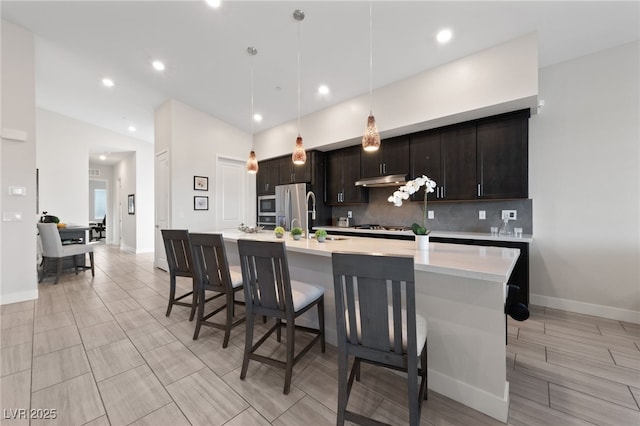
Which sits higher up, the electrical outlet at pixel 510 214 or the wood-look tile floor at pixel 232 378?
the electrical outlet at pixel 510 214

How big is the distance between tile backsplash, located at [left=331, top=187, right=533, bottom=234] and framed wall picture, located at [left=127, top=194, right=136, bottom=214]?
20.9ft

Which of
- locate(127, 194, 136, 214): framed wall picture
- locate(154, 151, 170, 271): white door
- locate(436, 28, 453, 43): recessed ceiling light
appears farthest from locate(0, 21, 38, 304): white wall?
locate(436, 28, 453, 43): recessed ceiling light

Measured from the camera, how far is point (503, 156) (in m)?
3.00

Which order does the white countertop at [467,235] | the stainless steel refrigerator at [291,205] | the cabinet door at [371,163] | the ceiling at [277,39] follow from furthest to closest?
the stainless steel refrigerator at [291,205]
the cabinet door at [371,163]
the white countertop at [467,235]
the ceiling at [277,39]

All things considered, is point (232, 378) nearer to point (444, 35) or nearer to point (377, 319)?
point (377, 319)

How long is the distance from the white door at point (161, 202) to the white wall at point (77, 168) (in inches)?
111

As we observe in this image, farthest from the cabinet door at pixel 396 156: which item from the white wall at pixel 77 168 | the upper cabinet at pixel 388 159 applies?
the white wall at pixel 77 168

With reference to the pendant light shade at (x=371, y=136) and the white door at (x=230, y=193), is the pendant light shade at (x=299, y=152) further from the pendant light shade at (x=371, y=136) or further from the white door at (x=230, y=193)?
the white door at (x=230, y=193)

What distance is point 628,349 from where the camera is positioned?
7.00 feet

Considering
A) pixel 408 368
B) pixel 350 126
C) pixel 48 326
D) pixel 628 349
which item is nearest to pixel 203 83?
pixel 350 126

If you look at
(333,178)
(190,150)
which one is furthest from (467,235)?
(190,150)

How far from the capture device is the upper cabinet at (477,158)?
2906mm

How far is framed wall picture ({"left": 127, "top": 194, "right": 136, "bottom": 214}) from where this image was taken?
7.39 metres

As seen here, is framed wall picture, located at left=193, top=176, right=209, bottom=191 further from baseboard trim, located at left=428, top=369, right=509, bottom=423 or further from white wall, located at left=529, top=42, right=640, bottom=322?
white wall, located at left=529, top=42, right=640, bottom=322
